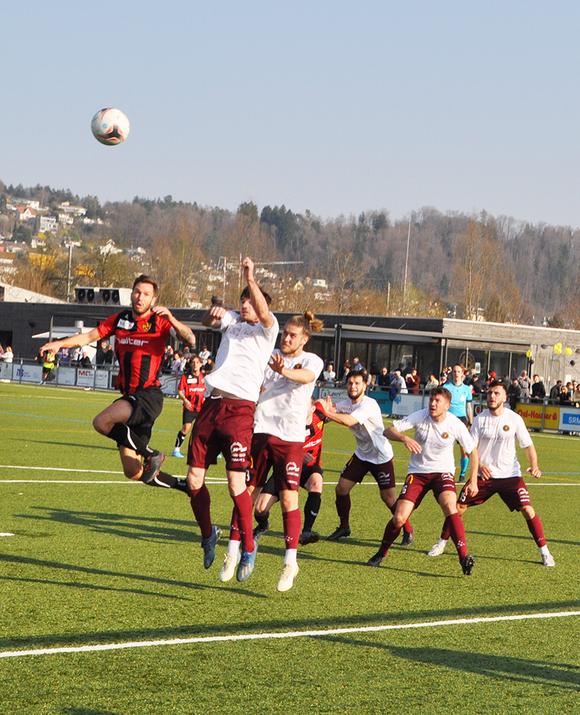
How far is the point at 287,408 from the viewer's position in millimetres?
8961

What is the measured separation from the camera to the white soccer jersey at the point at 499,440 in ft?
37.3

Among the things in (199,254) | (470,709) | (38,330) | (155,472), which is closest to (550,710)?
(470,709)

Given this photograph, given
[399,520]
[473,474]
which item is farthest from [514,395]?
[399,520]

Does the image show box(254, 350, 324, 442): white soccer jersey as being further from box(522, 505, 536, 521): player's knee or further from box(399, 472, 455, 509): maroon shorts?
box(522, 505, 536, 521): player's knee

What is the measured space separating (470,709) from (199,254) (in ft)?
383

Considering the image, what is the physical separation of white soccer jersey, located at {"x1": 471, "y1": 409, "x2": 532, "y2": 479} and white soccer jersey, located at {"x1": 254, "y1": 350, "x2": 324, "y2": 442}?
2.98m

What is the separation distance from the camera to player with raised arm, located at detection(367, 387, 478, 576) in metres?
10.4

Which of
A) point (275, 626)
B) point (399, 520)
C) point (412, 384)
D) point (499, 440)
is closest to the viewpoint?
point (275, 626)

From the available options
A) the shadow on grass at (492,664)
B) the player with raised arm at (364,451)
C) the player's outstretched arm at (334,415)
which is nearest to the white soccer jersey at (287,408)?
the player's outstretched arm at (334,415)

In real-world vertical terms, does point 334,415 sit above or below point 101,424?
above

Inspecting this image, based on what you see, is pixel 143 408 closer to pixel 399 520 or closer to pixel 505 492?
pixel 399 520

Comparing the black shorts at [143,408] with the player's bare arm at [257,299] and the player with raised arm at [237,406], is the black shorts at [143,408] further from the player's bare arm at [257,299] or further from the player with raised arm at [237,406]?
the player's bare arm at [257,299]

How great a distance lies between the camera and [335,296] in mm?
105438

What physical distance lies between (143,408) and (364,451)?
293 centimetres
